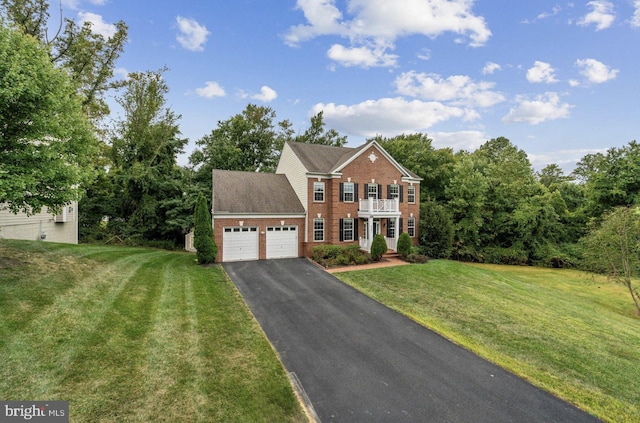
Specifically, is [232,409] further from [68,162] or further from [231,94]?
[231,94]

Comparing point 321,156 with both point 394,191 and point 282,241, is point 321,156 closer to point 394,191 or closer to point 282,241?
point 394,191

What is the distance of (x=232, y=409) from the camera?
4957 mm

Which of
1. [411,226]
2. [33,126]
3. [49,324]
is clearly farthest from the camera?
[411,226]

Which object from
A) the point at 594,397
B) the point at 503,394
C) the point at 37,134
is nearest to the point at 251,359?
the point at 503,394

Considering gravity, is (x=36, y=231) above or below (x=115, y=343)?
above

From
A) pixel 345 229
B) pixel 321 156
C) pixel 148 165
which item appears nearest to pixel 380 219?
pixel 345 229

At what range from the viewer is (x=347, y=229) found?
20156 millimetres

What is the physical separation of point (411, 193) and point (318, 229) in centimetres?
848

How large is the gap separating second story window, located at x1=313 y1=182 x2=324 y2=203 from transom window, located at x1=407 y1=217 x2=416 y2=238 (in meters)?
7.60

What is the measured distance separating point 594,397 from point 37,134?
15.6m

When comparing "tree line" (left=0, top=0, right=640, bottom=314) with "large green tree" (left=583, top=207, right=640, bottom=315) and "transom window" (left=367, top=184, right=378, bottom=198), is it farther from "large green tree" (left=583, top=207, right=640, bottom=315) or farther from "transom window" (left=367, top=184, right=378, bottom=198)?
"transom window" (left=367, top=184, right=378, bottom=198)

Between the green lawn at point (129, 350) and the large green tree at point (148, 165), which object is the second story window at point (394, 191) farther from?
the large green tree at point (148, 165)

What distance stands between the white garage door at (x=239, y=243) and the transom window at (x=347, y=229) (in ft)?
19.8

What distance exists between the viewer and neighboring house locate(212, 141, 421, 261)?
1780cm
